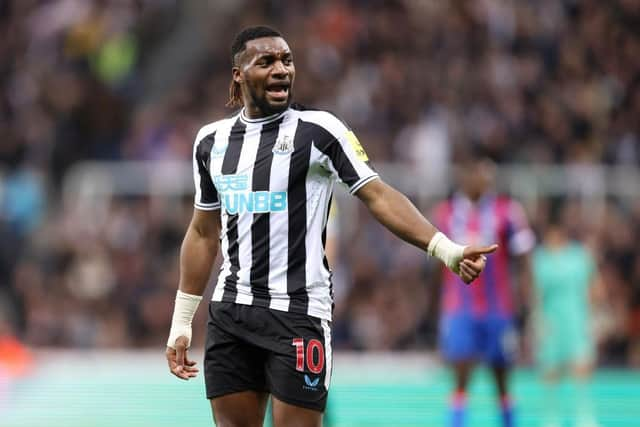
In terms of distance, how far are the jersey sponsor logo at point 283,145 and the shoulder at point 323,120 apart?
12cm

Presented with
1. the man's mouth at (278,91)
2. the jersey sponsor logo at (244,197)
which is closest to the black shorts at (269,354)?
the jersey sponsor logo at (244,197)

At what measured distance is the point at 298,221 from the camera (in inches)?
232

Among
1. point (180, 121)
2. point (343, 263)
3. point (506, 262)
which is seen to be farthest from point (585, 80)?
point (506, 262)

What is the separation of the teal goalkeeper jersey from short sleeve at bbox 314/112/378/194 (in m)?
7.46

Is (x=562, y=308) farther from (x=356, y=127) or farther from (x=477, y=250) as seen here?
(x=477, y=250)

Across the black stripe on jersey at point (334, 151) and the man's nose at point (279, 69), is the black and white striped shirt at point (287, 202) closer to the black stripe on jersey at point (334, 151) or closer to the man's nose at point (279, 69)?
the black stripe on jersey at point (334, 151)

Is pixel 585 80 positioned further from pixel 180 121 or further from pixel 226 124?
pixel 226 124

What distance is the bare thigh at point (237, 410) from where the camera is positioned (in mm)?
5883

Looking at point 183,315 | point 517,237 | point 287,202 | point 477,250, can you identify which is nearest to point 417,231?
point 477,250

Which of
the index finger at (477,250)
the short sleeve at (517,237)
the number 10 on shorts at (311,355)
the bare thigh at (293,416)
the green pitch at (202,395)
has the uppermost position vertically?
the short sleeve at (517,237)

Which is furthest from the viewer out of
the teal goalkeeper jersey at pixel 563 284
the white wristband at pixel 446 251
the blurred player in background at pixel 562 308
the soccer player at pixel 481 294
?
the teal goalkeeper jersey at pixel 563 284

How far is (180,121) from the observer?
1947 cm

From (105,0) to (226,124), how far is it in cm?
1636

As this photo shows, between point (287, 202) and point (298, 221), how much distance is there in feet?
0.31
